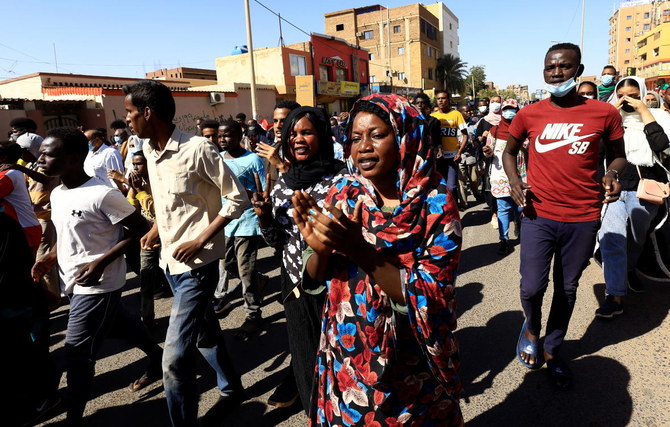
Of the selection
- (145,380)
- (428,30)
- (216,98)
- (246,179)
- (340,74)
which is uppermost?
(428,30)

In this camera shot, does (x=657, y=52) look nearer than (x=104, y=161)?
No

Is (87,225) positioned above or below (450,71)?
below

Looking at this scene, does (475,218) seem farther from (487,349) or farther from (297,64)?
(297,64)

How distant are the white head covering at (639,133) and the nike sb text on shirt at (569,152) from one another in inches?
44.2

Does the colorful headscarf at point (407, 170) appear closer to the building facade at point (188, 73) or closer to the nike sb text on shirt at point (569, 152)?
the nike sb text on shirt at point (569, 152)

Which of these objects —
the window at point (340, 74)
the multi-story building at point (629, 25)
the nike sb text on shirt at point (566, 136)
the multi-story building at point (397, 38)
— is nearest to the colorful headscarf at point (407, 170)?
the nike sb text on shirt at point (566, 136)

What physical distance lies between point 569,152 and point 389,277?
1954 millimetres

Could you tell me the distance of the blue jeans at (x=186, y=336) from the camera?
92.4 inches

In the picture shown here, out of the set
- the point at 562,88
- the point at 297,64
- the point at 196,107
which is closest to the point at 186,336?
the point at 562,88

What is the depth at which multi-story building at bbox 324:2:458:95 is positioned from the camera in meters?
51.3

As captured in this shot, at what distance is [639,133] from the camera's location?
358 cm

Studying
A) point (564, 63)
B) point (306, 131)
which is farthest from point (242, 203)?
point (564, 63)

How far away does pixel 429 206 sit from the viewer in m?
1.49

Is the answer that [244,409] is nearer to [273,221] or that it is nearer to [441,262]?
[273,221]
